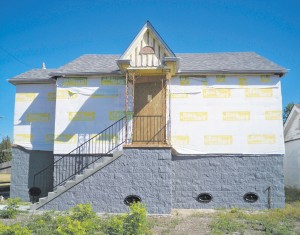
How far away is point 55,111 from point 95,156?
105 inches

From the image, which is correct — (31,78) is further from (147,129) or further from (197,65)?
(197,65)

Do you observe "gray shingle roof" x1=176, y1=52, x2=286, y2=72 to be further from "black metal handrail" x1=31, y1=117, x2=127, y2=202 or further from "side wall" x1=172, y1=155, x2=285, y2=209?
"black metal handrail" x1=31, y1=117, x2=127, y2=202

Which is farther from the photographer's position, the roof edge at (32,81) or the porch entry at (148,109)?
the roof edge at (32,81)

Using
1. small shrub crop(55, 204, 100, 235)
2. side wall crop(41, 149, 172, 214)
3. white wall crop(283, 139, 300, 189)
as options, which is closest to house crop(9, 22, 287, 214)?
side wall crop(41, 149, 172, 214)

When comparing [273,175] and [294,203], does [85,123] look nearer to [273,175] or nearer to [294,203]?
[273,175]

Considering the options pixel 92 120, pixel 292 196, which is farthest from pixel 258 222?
pixel 92 120

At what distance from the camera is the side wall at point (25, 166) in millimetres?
12328

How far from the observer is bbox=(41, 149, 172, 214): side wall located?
978cm

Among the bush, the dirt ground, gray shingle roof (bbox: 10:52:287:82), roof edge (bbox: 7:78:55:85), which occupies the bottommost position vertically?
the dirt ground

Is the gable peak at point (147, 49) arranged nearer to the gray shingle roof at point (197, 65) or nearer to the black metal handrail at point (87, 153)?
the gray shingle roof at point (197, 65)

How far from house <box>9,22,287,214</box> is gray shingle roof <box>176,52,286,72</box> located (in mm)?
47

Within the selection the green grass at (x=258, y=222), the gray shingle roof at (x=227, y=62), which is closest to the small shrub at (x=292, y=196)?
the green grass at (x=258, y=222)

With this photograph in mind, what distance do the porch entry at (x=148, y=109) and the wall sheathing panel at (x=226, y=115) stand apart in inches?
21.3

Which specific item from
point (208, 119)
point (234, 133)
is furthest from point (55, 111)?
point (234, 133)
